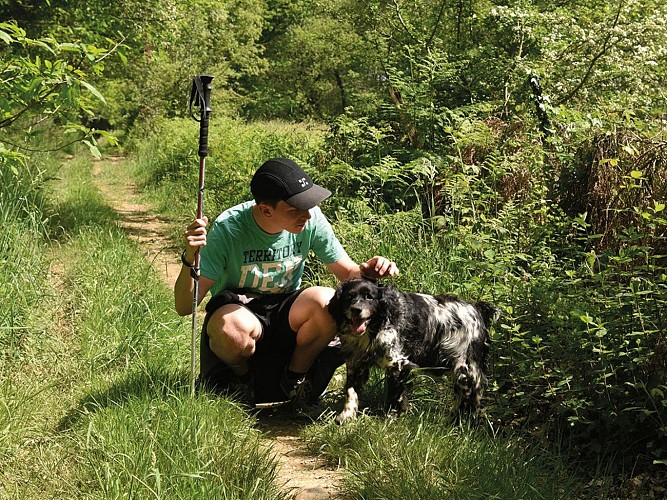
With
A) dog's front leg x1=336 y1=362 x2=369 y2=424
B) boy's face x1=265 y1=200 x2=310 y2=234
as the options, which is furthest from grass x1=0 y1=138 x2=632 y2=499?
boy's face x1=265 y1=200 x2=310 y2=234

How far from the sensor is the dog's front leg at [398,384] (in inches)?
163

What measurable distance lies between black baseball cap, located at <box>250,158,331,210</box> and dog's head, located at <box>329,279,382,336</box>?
541mm

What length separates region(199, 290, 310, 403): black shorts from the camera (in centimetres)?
434

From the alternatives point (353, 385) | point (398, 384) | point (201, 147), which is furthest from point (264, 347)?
point (201, 147)

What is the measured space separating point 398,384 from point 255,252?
3.79 feet

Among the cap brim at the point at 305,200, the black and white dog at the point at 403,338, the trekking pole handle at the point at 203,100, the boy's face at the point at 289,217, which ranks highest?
the trekking pole handle at the point at 203,100

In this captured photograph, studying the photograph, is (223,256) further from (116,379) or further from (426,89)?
(426,89)

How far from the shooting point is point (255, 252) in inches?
168

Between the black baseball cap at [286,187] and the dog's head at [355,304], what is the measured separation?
1.78ft

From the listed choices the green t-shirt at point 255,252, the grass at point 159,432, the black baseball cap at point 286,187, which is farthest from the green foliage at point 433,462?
the black baseball cap at point 286,187

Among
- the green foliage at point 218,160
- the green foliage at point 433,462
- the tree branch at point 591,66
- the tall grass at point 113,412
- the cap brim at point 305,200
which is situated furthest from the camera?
the green foliage at point 218,160

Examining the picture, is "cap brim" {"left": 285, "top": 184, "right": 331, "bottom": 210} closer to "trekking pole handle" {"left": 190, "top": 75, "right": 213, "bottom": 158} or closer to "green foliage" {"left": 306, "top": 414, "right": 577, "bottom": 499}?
"trekking pole handle" {"left": 190, "top": 75, "right": 213, "bottom": 158}

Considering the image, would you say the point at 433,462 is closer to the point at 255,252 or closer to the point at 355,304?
the point at 355,304

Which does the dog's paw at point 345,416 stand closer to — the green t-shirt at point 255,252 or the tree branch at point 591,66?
the green t-shirt at point 255,252
